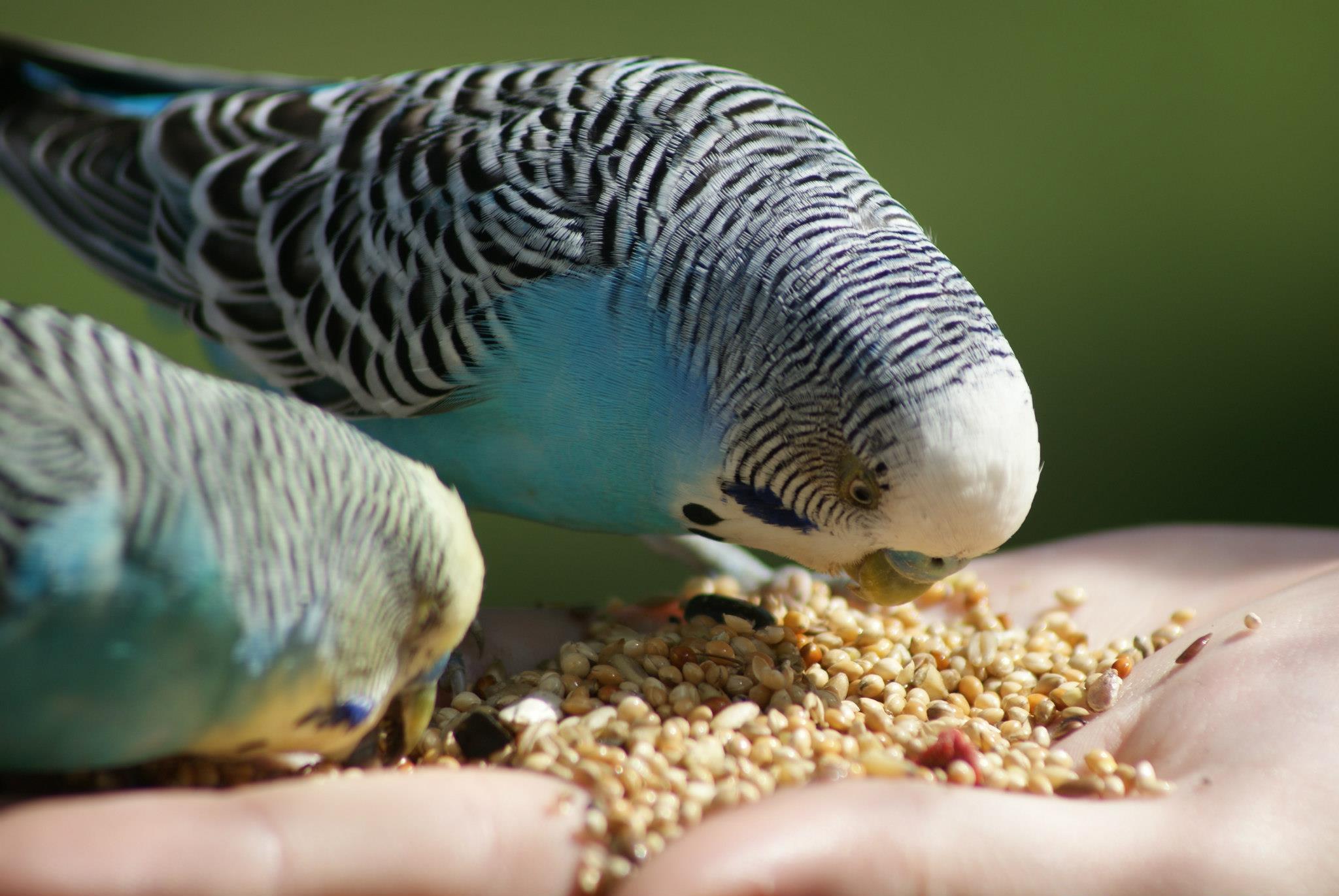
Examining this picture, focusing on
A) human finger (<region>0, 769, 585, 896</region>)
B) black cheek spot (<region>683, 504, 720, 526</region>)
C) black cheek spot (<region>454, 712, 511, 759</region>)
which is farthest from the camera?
black cheek spot (<region>683, 504, 720, 526</region>)

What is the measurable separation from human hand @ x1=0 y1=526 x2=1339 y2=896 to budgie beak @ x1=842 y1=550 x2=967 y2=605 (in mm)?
530

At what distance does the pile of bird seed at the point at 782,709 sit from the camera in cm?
206

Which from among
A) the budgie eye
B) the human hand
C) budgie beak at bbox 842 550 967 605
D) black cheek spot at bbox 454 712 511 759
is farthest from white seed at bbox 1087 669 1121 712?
black cheek spot at bbox 454 712 511 759

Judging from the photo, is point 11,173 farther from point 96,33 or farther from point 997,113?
point 997,113

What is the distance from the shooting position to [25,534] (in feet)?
5.20

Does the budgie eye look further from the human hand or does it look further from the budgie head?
the human hand

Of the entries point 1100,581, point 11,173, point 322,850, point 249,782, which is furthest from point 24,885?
point 1100,581

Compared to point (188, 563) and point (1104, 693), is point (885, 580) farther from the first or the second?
point (188, 563)

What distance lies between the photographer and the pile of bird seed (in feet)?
6.77

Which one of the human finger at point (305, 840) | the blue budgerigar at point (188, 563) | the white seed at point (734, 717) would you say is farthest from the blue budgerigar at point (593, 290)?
the human finger at point (305, 840)

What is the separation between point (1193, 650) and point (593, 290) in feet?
5.02

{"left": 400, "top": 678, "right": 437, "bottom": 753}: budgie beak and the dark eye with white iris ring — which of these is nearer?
{"left": 400, "top": 678, "right": 437, "bottom": 753}: budgie beak

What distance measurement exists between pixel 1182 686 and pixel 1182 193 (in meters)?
5.24

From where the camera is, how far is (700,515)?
2701 mm
